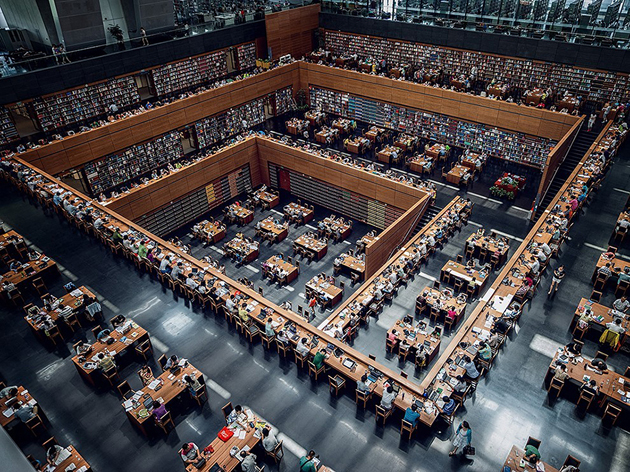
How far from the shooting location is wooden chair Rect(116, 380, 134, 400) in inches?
384

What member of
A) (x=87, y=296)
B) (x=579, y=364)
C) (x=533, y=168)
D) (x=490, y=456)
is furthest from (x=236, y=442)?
(x=533, y=168)

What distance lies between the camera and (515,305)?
12.0 meters

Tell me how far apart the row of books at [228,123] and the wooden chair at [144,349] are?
1414 cm

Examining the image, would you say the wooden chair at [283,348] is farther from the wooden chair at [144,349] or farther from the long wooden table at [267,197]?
the long wooden table at [267,197]

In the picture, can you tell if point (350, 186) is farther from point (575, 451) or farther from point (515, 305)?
point (575, 451)

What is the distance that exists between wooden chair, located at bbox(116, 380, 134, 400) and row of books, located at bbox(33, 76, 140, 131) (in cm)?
1359

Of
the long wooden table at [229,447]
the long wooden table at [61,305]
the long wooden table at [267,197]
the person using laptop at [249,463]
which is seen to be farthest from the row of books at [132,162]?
the person using laptop at [249,463]

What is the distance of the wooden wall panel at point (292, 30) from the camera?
25031mm

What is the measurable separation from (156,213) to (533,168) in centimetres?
1725

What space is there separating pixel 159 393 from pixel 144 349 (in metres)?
1.58

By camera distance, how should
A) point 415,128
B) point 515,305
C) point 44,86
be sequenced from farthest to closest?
point 415,128
point 44,86
point 515,305

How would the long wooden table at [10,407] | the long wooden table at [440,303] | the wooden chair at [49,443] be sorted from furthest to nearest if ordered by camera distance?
the long wooden table at [440,303], the long wooden table at [10,407], the wooden chair at [49,443]

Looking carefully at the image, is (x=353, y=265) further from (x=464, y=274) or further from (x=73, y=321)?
(x=73, y=321)

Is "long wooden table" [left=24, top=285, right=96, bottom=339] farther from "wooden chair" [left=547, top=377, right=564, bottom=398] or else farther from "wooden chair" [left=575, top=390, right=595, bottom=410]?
"wooden chair" [left=575, top=390, right=595, bottom=410]
